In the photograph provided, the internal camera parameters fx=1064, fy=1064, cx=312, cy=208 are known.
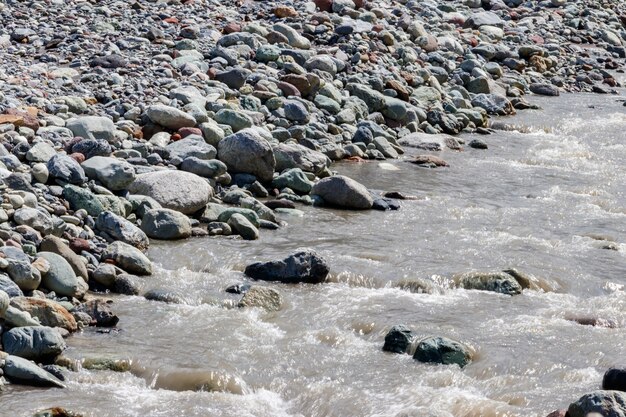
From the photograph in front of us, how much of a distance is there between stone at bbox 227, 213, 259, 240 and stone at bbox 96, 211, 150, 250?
1.05 meters

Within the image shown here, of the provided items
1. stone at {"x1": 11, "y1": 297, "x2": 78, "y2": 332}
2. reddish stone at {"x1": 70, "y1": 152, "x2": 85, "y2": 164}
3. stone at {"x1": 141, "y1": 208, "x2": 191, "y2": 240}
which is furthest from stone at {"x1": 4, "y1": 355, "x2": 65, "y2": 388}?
reddish stone at {"x1": 70, "y1": 152, "x2": 85, "y2": 164}

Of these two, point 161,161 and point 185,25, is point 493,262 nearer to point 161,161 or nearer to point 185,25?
point 161,161

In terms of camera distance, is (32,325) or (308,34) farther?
(308,34)

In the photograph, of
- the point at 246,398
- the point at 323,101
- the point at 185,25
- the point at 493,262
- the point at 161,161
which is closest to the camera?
the point at 246,398

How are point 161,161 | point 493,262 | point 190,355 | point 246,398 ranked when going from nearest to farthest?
point 246,398
point 190,355
point 493,262
point 161,161

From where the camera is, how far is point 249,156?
12.9 meters

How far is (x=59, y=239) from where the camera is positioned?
383 inches

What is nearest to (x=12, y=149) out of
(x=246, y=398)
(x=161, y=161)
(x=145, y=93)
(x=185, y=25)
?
(x=161, y=161)

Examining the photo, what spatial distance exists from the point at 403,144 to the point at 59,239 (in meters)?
7.20

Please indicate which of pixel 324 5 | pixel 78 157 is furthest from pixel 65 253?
pixel 324 5

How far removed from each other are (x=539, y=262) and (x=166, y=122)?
5.12m

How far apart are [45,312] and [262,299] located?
1.95 metres

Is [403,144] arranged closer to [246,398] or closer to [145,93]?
[145,93]

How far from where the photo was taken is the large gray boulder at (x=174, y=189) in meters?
11.6
